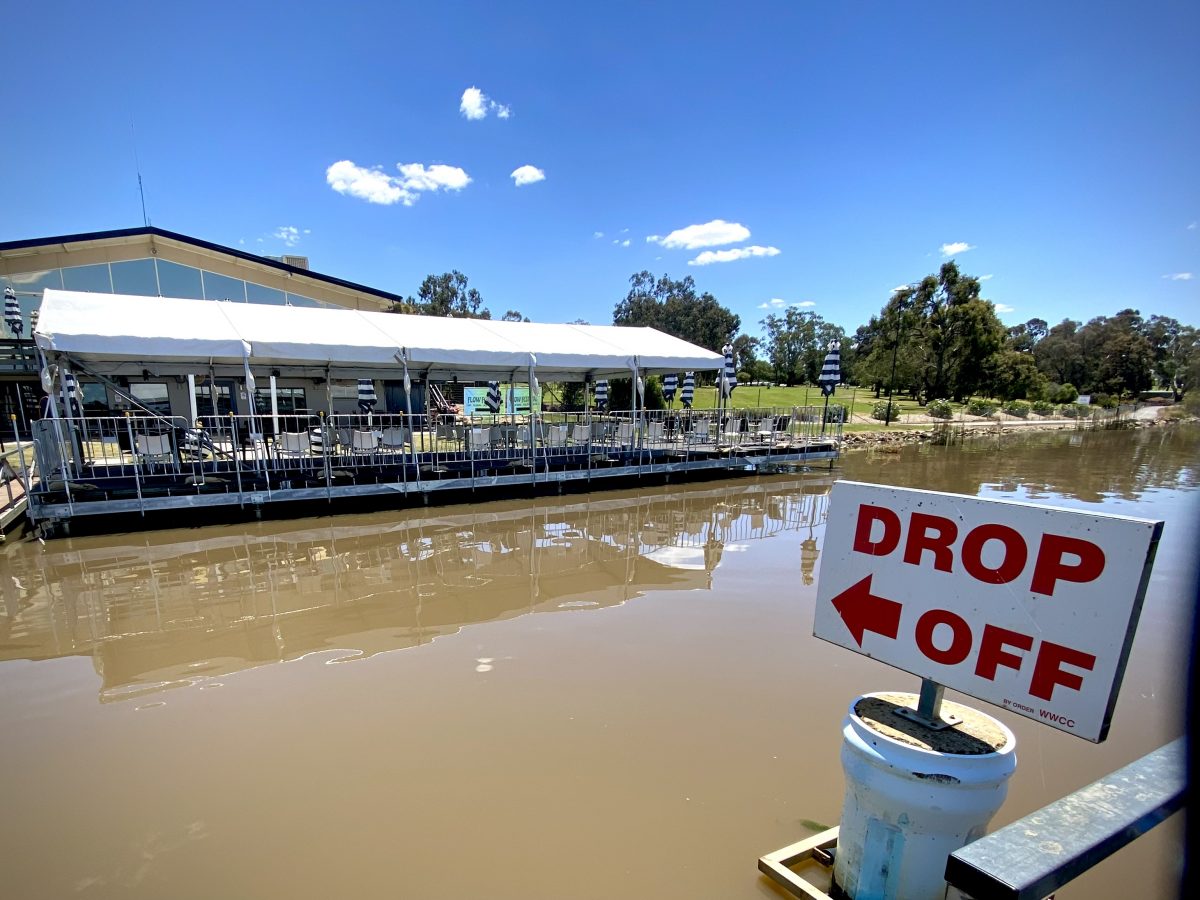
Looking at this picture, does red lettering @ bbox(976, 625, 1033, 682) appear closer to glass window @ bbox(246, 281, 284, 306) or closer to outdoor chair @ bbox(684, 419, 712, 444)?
outdoor chair @ bbox(684, 419, 712, 444)

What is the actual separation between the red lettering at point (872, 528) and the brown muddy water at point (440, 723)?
98 cm

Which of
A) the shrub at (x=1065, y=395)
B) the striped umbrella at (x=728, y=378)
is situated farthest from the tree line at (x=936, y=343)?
the striped umbrella at (x=728, y=378)

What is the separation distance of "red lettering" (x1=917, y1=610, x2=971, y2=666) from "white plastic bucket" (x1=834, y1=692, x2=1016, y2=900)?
0.22m

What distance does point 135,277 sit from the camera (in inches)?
771

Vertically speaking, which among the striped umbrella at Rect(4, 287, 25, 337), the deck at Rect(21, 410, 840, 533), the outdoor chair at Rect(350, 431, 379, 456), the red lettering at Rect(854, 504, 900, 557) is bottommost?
the deck at Rect(21, 410, 840, 533)

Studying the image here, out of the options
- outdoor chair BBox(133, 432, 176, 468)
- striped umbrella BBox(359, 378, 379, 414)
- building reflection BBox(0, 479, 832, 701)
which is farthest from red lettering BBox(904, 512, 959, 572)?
striped umbrella BBox(359, 378, 379, 414)

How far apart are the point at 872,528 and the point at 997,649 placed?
59cm

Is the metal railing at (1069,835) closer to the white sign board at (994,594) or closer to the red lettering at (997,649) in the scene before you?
the white sign board at (994,594)

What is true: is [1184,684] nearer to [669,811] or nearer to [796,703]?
[669,811]

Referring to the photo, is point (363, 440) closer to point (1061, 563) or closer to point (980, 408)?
point (1061, 563)

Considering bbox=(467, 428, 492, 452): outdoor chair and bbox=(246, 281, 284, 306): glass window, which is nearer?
bbox=(467, 428, 492, 452): outdoor chair

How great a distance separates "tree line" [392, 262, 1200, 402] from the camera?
42.6 m

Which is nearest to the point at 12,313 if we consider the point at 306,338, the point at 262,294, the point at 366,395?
the point at 262,294

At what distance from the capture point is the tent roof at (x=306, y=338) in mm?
9070
